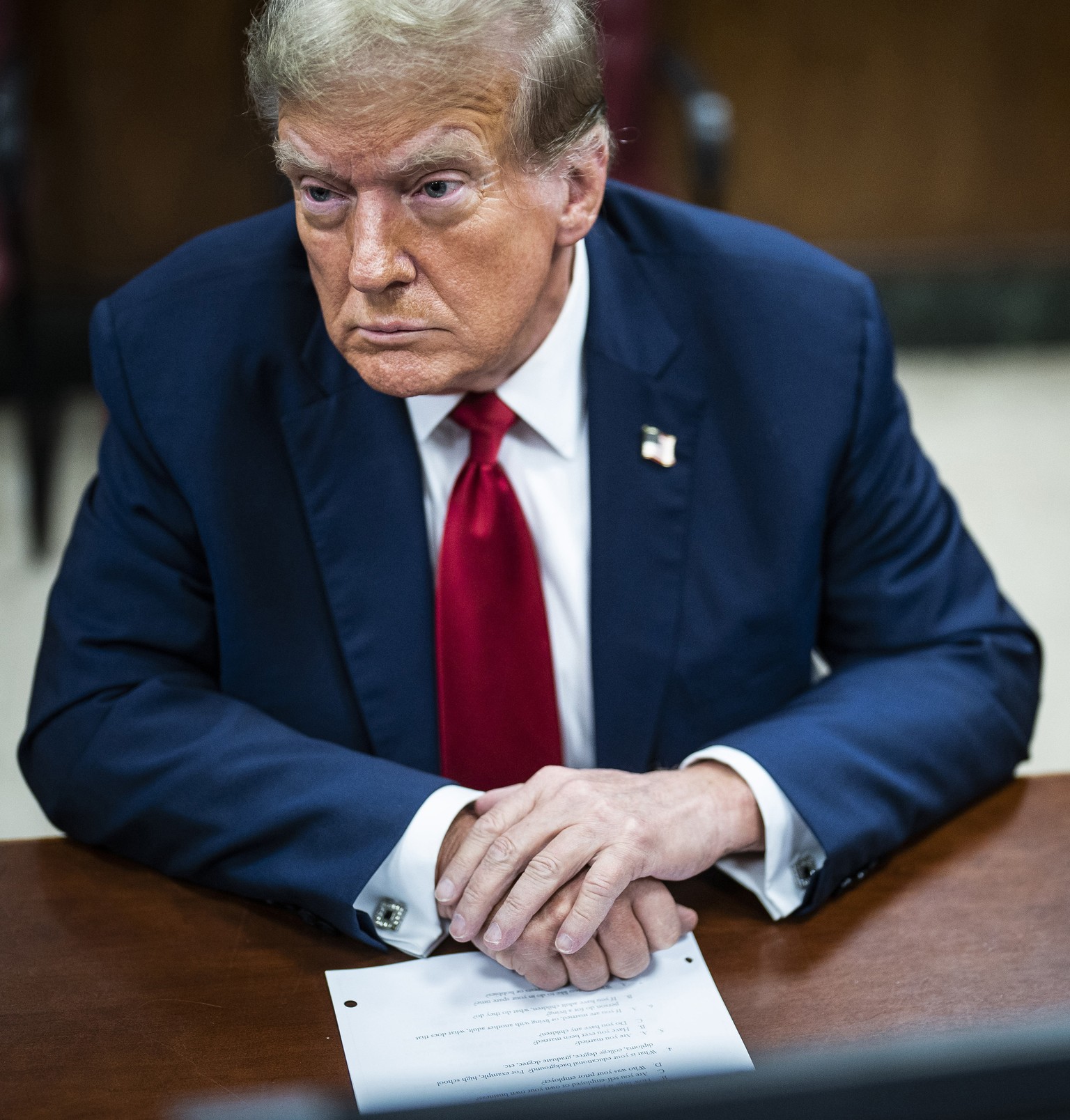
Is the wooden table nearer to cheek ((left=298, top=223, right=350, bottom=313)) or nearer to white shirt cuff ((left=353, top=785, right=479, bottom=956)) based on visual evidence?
white shirt cuff ((left=353, top=785, right=479, bottom=956))

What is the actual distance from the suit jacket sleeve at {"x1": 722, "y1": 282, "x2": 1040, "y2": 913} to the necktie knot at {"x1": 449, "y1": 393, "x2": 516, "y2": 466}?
0.38 metres

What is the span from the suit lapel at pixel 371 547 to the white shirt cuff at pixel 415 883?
23cm

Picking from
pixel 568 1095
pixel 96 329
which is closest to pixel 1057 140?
pixel 96 329

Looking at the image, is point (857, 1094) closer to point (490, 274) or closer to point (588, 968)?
point (588, 968)

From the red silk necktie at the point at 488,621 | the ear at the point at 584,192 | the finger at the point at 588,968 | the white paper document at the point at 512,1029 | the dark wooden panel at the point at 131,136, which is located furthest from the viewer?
the dark wooden panel at the point at 131,136

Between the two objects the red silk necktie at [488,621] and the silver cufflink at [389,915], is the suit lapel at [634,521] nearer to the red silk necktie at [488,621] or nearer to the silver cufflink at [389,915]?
the red silk necktie at [488,621]

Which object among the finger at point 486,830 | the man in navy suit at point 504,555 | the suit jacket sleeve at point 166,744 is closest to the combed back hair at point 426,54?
the man in navy suit at point 504,555

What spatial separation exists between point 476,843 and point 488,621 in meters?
0.33

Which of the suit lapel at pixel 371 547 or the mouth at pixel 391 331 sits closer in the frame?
the mouth at pixel 391 331

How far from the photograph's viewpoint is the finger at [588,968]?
1252 millimetres

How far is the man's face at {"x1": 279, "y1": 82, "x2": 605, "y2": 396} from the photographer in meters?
1.30

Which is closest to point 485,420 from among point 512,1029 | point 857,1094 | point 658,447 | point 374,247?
point 658,447

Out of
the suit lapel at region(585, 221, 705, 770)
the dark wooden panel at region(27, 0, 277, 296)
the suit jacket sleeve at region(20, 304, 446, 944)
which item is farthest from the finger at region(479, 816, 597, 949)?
the dark wooden panel at region(27, 0, 277, 296)

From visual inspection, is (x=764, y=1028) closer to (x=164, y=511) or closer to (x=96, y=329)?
(x=164, y=511)
